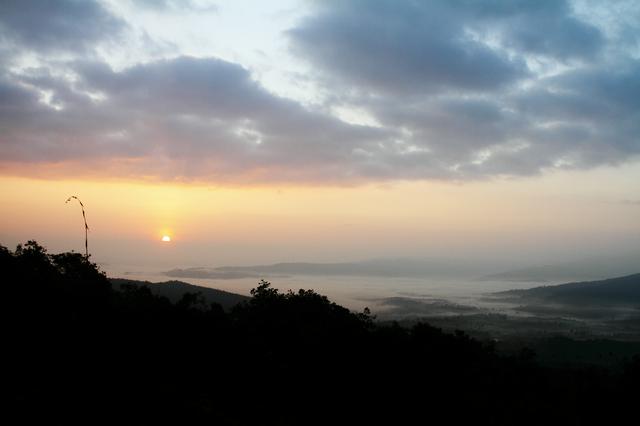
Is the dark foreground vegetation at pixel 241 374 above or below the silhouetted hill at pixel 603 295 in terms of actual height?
above

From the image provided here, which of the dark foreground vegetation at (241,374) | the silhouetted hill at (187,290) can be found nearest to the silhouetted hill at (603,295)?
the silhouetted hill at (187,290)

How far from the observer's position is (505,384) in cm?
2608

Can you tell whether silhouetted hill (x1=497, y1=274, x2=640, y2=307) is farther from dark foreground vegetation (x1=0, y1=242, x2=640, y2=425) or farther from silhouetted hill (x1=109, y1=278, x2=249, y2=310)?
dark foreground vegetation (x1=0, y1=242, x2=640, y2=425)

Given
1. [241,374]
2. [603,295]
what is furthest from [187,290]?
[603,295]

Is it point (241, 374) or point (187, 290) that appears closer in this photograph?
point (241, 374)

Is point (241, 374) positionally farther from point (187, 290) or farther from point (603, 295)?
point (603, 295)

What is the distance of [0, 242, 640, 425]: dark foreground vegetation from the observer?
62.1 feet

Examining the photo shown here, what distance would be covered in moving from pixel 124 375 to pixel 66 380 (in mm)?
2138

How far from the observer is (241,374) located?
24.0 metres

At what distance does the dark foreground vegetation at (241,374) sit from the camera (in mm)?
18922

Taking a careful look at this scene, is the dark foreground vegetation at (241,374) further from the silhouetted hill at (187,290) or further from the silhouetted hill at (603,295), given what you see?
the silhouetted hill at (603,295)

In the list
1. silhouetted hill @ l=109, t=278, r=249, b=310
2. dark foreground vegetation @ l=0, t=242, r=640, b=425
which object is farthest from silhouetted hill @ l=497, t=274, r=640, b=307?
dark foreground vegetation @ l=0, t=242, r=640, b=425

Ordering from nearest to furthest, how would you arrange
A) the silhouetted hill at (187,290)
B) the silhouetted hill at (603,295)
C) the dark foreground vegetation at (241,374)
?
the dark foreground vegetation at (241,374), the silhouetted hill at (187,290), the silhouetted hill at (603,295)

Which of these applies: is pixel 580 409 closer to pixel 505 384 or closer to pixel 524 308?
pixel 505 384
